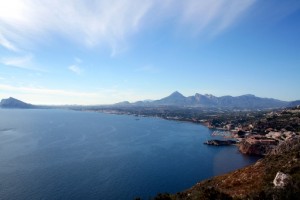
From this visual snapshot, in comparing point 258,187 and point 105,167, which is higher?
point 258,187

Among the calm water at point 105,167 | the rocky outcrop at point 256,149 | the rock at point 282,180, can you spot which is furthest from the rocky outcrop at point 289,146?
the rock at point 282,180

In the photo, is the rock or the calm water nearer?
the rock

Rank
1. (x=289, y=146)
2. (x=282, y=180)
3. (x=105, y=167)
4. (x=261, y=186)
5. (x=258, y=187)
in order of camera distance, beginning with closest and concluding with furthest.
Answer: (x=282, y=180) → (x=261, y=186) → (x=258, y=187) → (x=289, y=146) → (x=105, y=167)

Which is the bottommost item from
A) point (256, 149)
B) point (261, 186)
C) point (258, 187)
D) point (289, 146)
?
point (256, 149)

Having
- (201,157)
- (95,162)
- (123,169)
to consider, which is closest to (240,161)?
(201,157)

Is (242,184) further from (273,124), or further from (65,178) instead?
(273,124)

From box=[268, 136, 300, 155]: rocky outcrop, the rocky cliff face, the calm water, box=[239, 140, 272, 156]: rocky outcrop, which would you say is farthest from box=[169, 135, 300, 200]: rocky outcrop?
the rocky cliff face

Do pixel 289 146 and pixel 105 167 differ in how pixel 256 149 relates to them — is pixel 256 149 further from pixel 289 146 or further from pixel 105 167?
pixel 105 167

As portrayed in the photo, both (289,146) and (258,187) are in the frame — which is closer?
(258,187)

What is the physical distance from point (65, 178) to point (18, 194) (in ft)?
43.3

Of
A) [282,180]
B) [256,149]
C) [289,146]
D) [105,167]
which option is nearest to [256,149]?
[256,149]

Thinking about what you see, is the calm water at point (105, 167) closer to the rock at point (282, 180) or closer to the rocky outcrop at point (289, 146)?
the rocky outcrop at point (289, 146)

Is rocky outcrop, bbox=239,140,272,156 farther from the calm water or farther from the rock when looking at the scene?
the rock

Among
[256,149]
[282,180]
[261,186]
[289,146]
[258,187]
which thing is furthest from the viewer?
[256,149]
